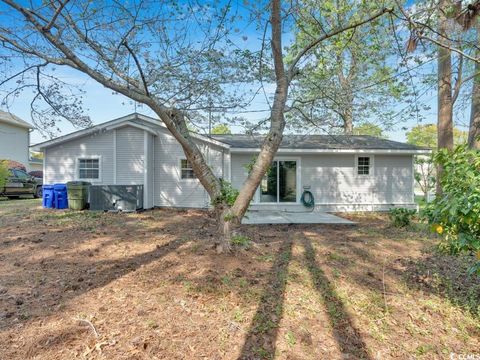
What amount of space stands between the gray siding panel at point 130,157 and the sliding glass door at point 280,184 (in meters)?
4.82

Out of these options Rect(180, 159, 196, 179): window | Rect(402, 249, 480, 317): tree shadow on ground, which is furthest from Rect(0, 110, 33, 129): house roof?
Rect(402, 249, 480, 317): tree shadow on ground

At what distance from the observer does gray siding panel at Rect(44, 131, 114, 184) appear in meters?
12.6

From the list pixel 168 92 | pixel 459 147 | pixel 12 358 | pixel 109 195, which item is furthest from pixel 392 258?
Result: pixel 109 195

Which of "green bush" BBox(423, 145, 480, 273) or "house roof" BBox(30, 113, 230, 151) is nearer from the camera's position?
"green bush" BBox(423, 145, 480, 273)

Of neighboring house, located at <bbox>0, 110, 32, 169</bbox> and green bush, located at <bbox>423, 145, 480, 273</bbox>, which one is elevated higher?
neighboring house, located at <bbox>0, 110, 32, 169</bbox>

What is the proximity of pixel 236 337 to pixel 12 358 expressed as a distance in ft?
5.89

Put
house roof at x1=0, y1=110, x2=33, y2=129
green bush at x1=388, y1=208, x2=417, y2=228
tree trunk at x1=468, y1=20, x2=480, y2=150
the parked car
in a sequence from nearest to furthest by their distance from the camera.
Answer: tree trunk at x1=468, y1=20, x2=480, y2=150 < green bush at x1=388, y1=208, x2=417, y2=228 < the parked car < house roof at x1=0, y1=110, x2=33, y2=129

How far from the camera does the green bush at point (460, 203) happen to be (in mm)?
2838

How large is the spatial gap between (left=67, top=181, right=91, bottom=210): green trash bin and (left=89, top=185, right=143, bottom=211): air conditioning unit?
1.14 ft

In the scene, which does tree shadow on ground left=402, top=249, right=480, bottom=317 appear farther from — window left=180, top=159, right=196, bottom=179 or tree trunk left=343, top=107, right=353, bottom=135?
window left=180, top=159, right=196, bottom=179

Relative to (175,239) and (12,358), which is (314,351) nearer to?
(12,358)

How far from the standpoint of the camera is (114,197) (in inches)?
462

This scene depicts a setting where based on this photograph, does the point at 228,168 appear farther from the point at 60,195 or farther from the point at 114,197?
the point at 60,195

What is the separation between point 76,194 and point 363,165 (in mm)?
10931
